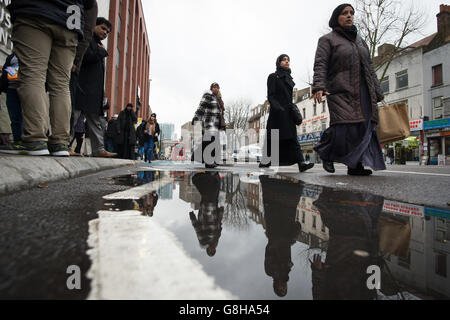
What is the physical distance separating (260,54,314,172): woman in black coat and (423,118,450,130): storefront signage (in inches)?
813

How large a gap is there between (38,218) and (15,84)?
3.59m

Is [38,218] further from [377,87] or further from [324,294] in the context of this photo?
[377,87]

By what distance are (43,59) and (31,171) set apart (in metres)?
1.16

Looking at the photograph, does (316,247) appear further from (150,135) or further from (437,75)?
(437,75)

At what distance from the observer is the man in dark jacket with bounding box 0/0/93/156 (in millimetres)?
2121

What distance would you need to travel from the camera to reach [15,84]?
135 inches

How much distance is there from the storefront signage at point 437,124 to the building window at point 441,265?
2419cm

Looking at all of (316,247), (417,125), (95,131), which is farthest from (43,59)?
(417,125)

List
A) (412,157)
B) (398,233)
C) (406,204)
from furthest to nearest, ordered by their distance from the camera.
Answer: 1. (412,157)
2. (406,204)
3. (398,233)

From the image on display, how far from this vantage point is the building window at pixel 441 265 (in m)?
0.54

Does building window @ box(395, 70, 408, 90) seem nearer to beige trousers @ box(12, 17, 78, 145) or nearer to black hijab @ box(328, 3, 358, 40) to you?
black hijab @ box(328, 3, 358, 40)

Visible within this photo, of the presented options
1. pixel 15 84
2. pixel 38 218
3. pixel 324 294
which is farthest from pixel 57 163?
pixel 324 294

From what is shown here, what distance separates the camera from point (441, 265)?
0.58m

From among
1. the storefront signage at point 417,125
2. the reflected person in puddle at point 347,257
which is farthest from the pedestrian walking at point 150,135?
A: the storefront signage at point 417,125
